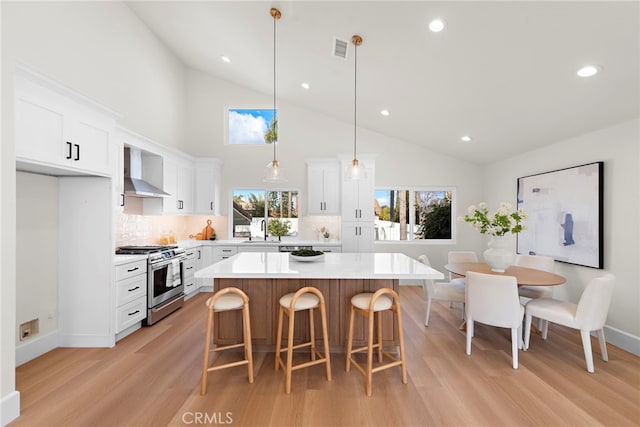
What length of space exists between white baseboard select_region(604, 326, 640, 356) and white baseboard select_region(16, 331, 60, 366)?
6.12 m

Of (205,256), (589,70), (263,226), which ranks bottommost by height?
(205,256)

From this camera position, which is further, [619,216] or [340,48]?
[340,48]

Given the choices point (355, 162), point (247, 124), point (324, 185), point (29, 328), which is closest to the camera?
point (29, 328)

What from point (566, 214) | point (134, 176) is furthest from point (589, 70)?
point (134, 176)

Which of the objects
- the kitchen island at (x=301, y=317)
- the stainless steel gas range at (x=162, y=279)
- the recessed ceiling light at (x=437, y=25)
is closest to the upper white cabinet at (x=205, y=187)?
the stainless steel gas range at (x=162, y=279)

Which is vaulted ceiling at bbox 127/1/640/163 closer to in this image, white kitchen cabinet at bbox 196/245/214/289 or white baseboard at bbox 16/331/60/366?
white kitchen cabinet at bbox 196/245/214/289

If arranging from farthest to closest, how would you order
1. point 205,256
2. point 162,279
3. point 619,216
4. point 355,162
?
1. point 205,256
2. point 162,279
3. point 355,162
4. point 619,216

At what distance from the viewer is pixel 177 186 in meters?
4.95

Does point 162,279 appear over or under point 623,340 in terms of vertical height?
over

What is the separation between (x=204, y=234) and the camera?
575cm

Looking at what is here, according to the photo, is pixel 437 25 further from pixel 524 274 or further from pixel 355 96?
pixel 524 274

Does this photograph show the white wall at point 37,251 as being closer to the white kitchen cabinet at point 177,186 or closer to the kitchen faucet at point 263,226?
the white kitchen cabinet at point 177,186

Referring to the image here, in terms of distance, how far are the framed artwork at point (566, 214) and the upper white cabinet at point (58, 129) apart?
554 centimetres
